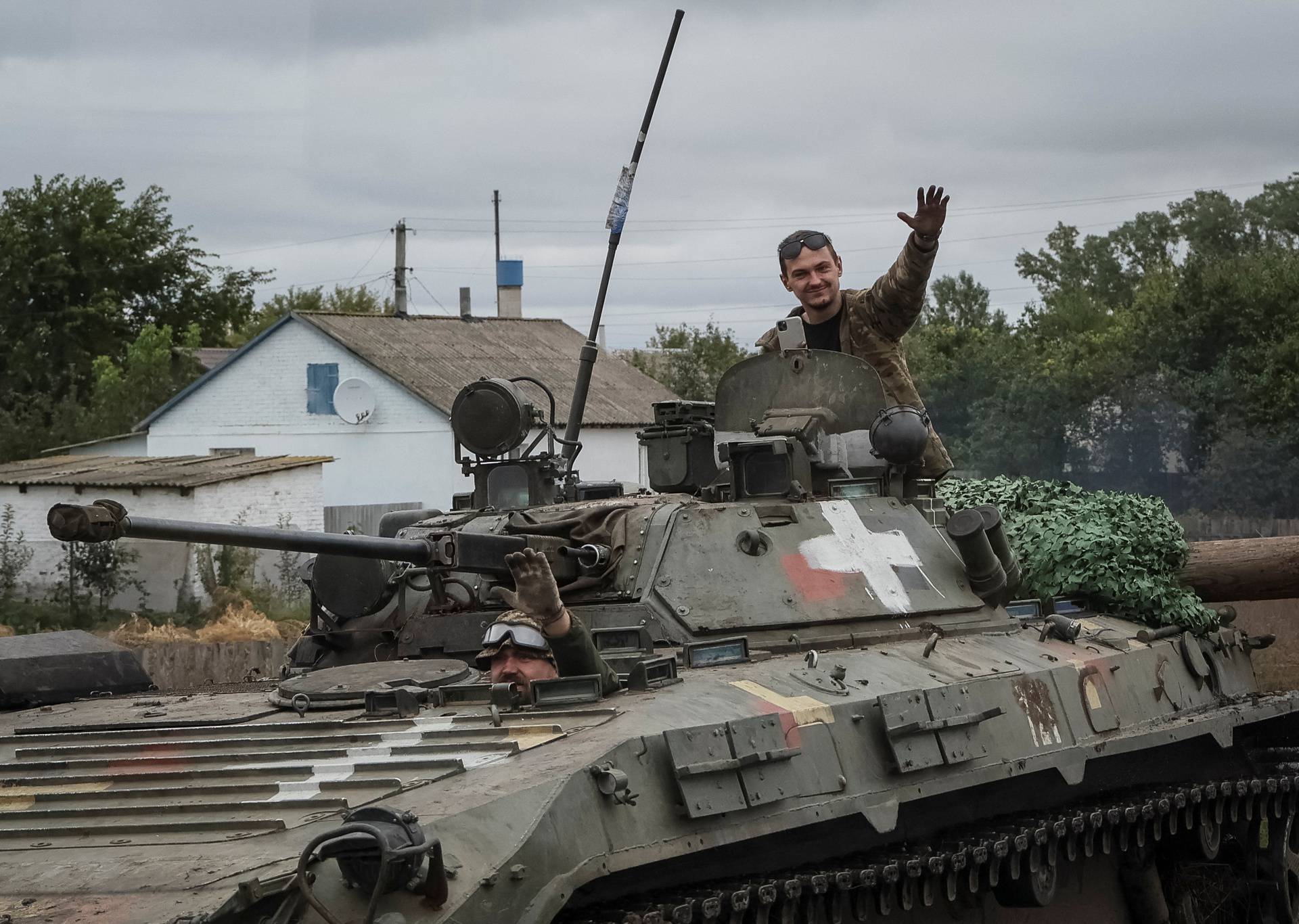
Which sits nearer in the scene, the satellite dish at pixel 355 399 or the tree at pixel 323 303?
the satellite dish at pixel 355 399

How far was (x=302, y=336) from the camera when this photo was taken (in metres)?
31.6

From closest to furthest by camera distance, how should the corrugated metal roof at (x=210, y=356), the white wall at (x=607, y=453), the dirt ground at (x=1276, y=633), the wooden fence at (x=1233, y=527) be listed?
the dirt ground at (x=1276, y=633)
the wooden fence at (x=1233, y=527)
the white wall at (x=607, y=453)
the corrugated metal roof at (x=210, y=356)


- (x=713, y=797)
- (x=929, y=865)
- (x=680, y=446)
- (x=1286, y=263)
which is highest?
(x=1286, y=263)

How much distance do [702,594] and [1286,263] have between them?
19.4 meters

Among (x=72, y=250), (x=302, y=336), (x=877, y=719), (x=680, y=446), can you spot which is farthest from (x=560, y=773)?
(x=72, y=250)

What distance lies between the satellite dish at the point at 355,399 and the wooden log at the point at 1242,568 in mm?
19949

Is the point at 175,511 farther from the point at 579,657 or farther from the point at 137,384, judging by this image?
the point at 579,657

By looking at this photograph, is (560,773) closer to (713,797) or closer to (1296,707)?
(713,797)

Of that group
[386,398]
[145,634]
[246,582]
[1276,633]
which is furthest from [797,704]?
[386,398]

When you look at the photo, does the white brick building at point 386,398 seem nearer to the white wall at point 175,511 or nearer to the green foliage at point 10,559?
the white wall at point 175,511

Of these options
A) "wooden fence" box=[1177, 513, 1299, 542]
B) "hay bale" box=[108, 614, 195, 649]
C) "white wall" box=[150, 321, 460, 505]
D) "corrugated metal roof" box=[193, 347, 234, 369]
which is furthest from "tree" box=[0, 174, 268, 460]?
"wooden fence" box=[1177, 513, 1299, 542]

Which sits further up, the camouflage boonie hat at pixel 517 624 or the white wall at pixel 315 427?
the white wall at pixel 315 427

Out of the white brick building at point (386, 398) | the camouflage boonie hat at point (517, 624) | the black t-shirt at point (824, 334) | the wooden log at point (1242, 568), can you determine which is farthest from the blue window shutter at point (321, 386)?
the camouflage boonie hat at point (517, 624)

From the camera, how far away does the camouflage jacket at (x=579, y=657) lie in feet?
24.0
